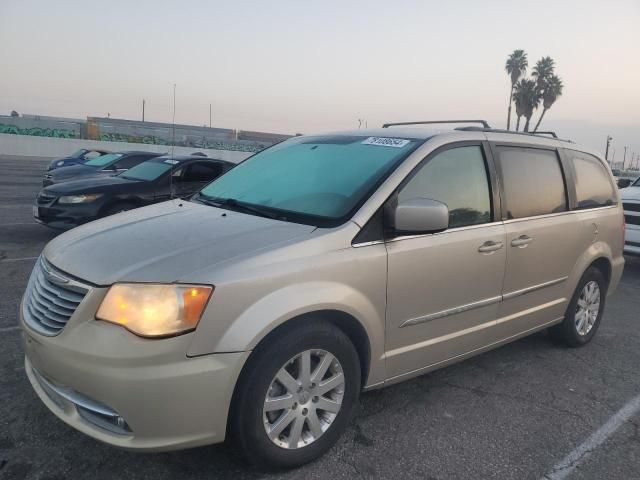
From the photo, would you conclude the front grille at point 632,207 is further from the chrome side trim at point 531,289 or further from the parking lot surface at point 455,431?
the chrome side trim at point 531,289

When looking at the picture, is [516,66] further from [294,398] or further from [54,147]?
[294,398]

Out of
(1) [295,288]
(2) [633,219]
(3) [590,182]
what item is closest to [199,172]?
(3) [590,182]

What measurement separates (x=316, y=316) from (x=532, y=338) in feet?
10.1

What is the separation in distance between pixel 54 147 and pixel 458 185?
3753 centimetres

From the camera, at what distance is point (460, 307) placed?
10.7 ft

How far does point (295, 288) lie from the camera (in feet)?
8.09

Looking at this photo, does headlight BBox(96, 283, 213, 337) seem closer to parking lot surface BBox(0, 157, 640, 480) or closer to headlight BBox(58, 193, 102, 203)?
A: parking lot surface BBox(0, 157, 640, 480)

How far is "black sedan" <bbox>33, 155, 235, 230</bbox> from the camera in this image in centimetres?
769

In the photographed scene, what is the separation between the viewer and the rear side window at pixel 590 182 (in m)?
4.45

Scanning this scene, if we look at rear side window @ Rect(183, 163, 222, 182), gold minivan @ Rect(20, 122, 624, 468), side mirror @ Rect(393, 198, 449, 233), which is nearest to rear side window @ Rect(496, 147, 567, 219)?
gold minivan @ Rect(20, 122, 624, 468)

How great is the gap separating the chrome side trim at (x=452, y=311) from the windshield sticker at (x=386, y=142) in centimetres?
106

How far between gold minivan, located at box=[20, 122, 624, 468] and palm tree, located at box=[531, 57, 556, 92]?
55791mm

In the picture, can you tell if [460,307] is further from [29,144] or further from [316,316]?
[29,144]

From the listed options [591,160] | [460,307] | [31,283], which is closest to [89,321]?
[31,283]
